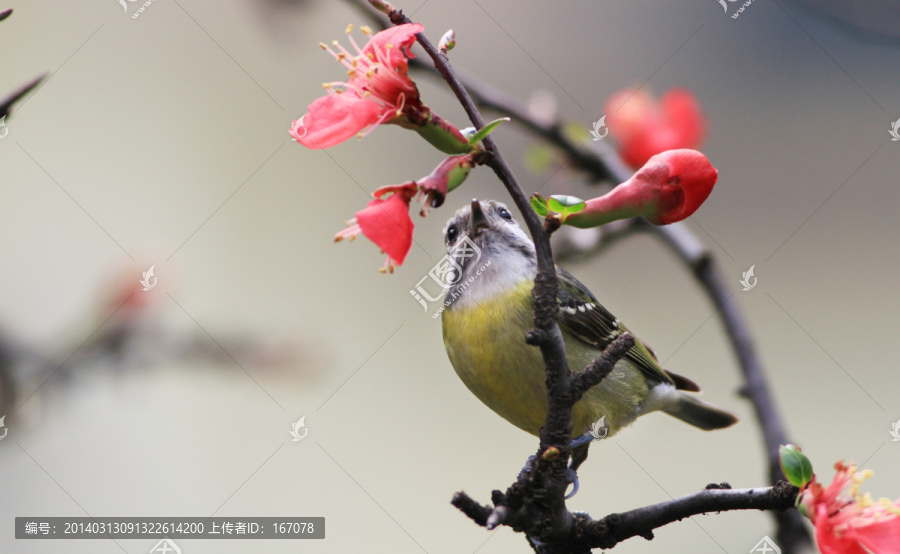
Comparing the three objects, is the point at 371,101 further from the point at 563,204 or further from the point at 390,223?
the point at 563,204

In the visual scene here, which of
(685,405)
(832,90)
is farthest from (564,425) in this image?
(832,90)

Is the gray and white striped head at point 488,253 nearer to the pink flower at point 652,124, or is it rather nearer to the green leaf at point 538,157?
the green leaf at point 538,157

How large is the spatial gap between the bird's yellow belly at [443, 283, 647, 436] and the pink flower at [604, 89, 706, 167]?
2.53 feet

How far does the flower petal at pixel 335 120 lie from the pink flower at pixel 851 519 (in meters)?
0.75

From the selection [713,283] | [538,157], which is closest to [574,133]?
[538,157]

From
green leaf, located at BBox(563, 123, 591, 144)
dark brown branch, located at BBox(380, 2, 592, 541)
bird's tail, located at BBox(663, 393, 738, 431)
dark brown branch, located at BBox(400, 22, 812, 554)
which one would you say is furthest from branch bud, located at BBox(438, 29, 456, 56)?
bird's tail, located at BBox(663, 393, 738, 431)

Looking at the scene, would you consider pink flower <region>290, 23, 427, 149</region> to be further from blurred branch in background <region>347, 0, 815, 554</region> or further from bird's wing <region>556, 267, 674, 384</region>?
bird's wing <region>556, 267, 674, 384</region>

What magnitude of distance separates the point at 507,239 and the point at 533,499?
41.1 inches

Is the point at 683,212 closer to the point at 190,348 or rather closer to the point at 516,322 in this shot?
the point at 516,322

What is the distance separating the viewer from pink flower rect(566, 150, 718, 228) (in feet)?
2.74

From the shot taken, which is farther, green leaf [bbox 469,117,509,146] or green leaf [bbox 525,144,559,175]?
green leaf [bbox 525,144,559,175]

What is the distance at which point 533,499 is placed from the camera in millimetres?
969

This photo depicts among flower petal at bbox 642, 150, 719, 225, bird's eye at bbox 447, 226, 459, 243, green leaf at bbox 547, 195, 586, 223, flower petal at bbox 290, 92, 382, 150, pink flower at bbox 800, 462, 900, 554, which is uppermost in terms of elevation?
bird's eye at bbox 447, 226, 459, 243

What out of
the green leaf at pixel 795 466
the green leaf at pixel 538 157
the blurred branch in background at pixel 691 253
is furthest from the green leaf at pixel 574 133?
the green leaf at pixel 795 466
